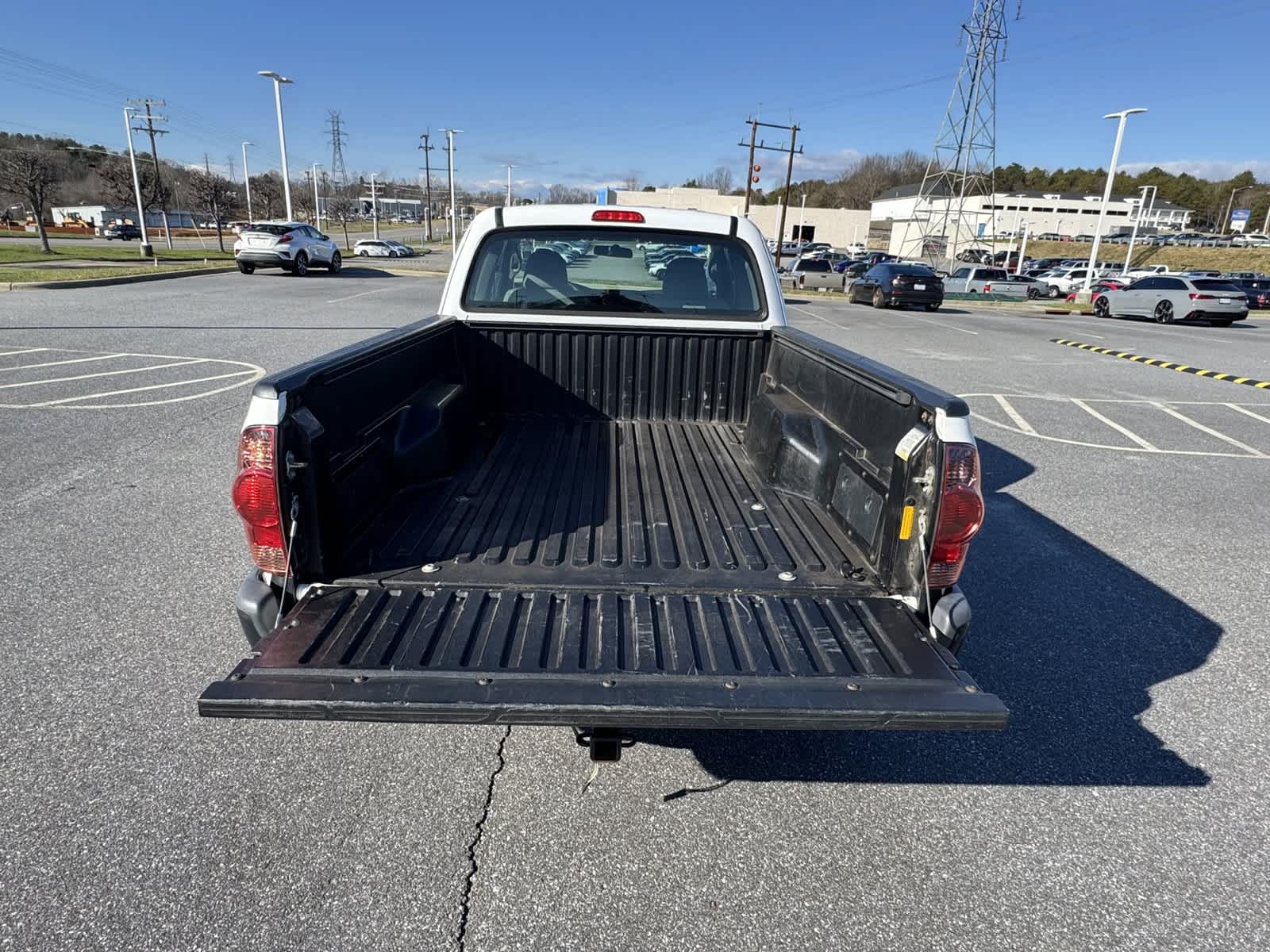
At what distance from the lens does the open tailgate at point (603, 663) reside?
182 cm

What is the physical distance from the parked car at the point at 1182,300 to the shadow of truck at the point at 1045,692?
968 inches

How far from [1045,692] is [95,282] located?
75.1 ft

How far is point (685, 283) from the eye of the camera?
4570 mm

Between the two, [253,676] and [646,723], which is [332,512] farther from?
[646,723]

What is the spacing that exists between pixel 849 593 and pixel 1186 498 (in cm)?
514

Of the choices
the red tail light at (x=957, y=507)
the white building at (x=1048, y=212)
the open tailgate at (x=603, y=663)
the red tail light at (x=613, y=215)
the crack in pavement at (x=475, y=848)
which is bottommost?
the crack in pavement at (x=475, y=848)

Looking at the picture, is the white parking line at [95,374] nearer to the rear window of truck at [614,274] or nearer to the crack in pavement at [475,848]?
the rear window of truck at [614,274]

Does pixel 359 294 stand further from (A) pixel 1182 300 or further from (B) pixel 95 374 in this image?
(A) pixel 1182 300

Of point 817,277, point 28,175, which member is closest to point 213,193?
point 28,175

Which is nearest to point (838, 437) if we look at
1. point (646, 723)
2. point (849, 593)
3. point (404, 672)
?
point (849, 593)

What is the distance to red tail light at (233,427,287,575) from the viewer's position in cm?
214

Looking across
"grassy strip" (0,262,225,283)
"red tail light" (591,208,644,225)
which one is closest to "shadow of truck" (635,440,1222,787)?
"red tail light" (591,208,644,225)

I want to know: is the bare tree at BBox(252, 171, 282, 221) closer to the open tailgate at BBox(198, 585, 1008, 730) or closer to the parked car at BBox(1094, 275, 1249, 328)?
the parked car at BBox(1094, 275, 1249, 328)

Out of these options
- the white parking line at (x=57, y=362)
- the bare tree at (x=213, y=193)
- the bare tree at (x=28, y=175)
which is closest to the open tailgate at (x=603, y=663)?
the white parking line at (x=57, y=362)
